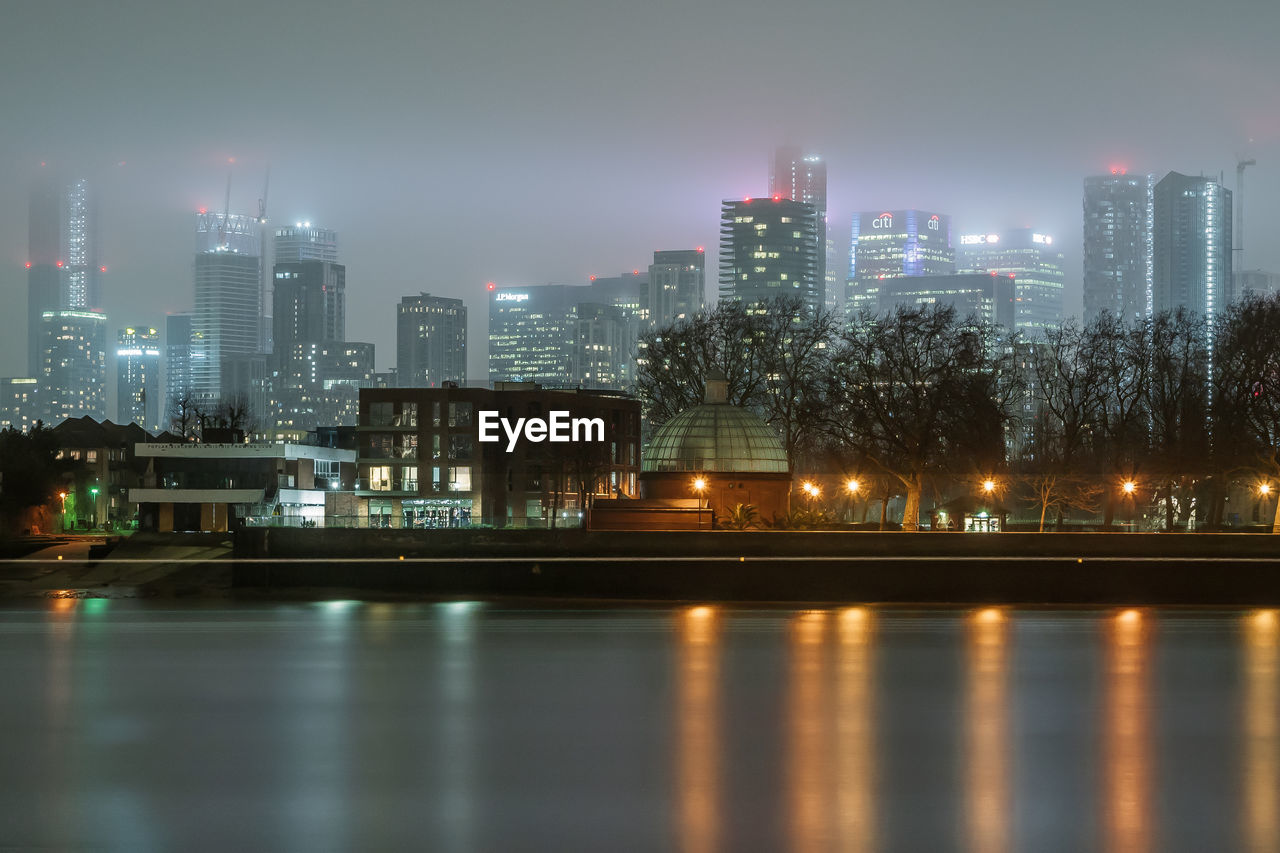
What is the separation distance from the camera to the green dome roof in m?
71.2

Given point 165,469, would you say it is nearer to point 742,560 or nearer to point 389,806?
point 742,560

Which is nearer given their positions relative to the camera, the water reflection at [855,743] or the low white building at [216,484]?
the water reflection at [855,743]

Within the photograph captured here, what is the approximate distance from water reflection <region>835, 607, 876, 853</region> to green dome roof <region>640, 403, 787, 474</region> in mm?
27763

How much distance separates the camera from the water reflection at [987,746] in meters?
18.1

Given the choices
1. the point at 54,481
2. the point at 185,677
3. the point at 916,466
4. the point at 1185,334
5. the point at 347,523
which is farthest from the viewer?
the point at 54,481

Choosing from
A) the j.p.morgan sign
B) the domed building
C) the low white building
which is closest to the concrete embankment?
the domed building

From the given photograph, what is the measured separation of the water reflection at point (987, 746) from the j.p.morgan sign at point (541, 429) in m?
42.0

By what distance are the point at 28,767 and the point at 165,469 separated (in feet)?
233

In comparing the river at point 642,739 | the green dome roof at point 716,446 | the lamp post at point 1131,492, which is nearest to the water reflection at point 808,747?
the river at point 642,739

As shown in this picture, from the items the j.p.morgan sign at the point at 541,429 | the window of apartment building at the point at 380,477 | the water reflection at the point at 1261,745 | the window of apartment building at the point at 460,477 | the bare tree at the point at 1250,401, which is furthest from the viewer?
the window of apartment building at the point at 380,477

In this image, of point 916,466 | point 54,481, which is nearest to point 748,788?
point 916,466

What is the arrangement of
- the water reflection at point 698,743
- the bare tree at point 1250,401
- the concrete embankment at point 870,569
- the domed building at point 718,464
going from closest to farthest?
the water reflection at point 698,743
the concrete embankment at point 870,569
the domed building at point 718,464
the bare tree at point 1250,401

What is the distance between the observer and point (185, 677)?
3425cm

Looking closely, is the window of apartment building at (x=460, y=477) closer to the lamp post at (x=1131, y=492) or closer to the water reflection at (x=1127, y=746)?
the lamp post at (x=1131, y=492)
